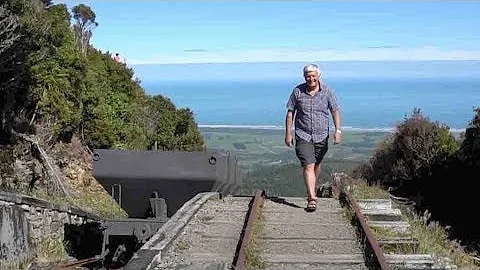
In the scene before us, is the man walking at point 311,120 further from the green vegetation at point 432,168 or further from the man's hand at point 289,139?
the green vegetation at point 432,168

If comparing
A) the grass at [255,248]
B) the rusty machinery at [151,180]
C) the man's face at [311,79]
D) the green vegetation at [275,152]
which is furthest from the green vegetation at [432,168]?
the grass at [255,248]

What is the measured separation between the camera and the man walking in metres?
10.9

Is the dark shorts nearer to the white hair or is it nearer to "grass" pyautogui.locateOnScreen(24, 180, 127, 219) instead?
the white hair

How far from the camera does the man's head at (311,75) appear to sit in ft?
35.2

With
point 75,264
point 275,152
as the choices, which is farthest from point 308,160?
point 275,152

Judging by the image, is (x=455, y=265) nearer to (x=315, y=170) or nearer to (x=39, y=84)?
(x=315, y=170)

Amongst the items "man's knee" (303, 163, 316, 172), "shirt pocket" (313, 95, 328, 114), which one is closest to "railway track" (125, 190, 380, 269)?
"man's knee" (303, 163, 316, 172)

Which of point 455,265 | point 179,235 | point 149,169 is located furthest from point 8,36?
point 455,265

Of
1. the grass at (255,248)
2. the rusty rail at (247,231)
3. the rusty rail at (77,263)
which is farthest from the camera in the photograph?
the rusty rail at (77,263)

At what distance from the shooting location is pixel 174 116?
37.4 meters

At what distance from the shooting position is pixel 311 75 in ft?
35.2

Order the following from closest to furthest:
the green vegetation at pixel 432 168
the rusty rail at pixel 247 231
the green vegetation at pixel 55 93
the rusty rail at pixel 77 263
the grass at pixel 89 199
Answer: the rusty rail at pixel 247 231, the rusty rail at pixel 77 263, the green vegetation at pixel 55 93, the grass at pixel 89 199, the green vegetation at pixel 432 168

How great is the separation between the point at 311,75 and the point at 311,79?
7 cm

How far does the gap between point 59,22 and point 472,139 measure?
14.1m
